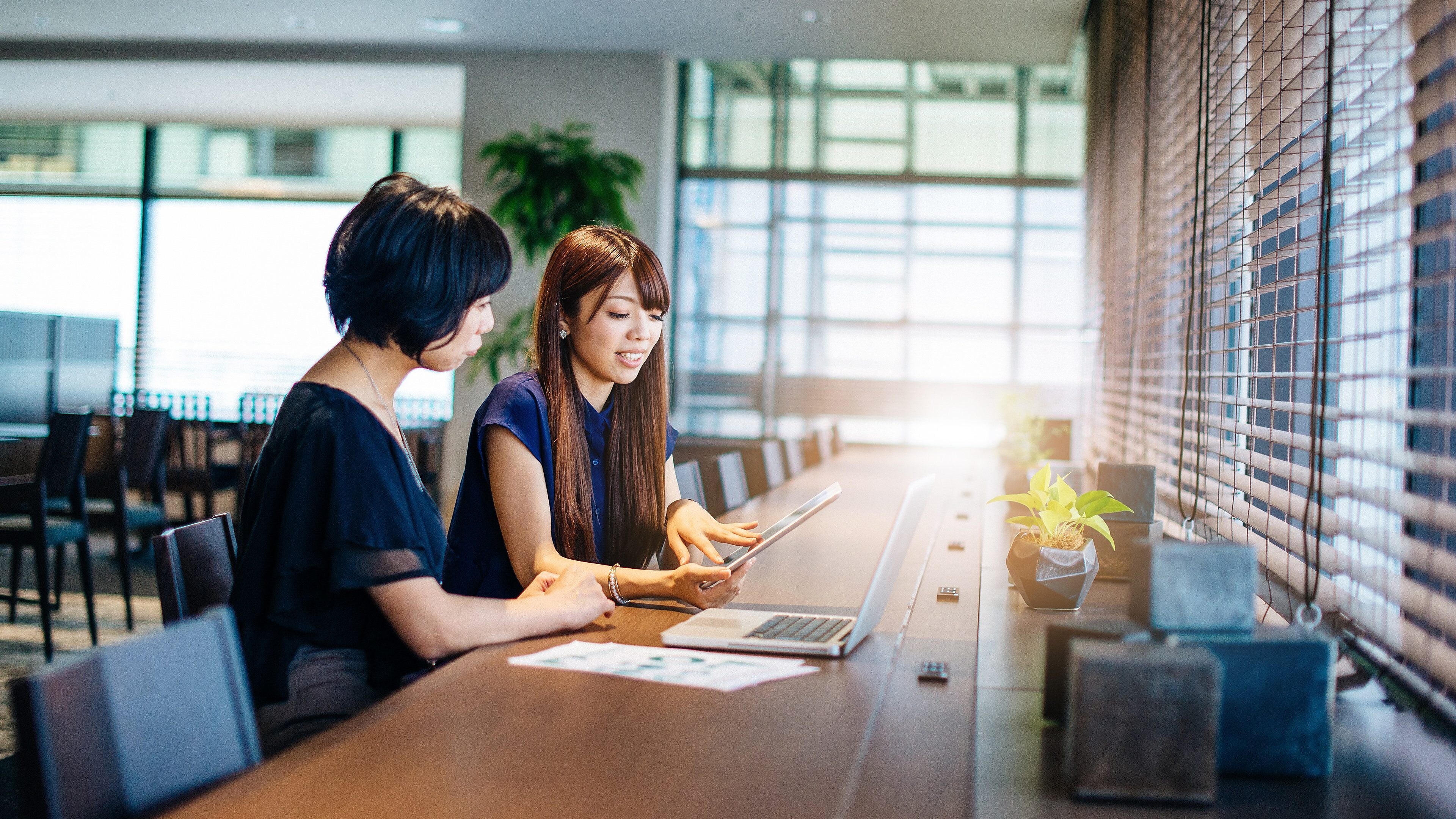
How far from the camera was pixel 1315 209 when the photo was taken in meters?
1.59

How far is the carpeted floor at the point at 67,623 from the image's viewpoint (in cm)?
304

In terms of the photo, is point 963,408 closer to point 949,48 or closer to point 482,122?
point 949,48

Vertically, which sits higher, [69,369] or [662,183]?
[662,183]

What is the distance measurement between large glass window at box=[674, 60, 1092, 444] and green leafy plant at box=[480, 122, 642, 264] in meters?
1.45

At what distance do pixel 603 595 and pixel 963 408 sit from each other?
6.73m

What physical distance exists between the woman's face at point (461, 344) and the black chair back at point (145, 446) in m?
4.21

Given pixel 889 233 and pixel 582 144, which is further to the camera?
pixel 889 233

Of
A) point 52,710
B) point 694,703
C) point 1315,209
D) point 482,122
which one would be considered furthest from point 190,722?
point 482,122

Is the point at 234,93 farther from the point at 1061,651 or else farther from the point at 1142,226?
the point at 1061,651

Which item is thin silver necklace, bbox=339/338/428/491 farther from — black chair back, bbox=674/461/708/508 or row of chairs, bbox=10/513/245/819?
black chair back, bbox=674/461/708/508

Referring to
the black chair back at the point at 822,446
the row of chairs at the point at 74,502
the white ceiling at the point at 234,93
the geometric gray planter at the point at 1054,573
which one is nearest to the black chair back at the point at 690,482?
the geometric gray planter at the point at 1054,573

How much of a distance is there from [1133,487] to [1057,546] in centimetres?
39

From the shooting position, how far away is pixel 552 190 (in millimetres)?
6602

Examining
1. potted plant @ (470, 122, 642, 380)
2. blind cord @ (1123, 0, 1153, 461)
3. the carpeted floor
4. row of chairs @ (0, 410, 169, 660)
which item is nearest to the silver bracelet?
the carpeted floor
